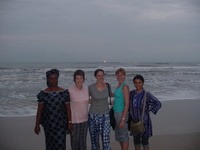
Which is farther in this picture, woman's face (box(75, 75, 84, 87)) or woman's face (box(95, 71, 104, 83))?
woman's face (box(95, 71, 104, 83))

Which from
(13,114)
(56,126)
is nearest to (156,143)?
(56,126)

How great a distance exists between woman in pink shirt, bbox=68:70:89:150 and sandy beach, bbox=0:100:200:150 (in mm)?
1216

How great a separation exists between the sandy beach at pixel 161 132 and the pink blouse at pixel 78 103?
4.65 ft

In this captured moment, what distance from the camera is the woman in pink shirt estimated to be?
3.33m

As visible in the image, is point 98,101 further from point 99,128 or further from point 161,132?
point 161,132

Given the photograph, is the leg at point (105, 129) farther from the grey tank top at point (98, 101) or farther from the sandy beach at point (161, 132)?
the sandy beach at point (161, 132)

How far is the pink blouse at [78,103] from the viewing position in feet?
10.9

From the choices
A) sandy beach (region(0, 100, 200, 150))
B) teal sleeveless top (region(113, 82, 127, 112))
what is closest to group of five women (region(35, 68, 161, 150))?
teal sleeveless top (region(113, 82, 127, 112))

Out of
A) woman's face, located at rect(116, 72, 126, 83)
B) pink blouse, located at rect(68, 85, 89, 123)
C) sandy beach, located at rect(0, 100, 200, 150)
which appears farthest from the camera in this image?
sandy beach, located at rect(0, 100, 200, 150)

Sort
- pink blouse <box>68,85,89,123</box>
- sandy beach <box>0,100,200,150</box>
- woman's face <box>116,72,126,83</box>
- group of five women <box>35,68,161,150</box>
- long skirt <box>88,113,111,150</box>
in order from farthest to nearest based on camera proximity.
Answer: sandy beach <box>0,100,200,150</box> < woman's face <box>116,72,126,83</box> < long skirt <box>88,113,111,150</box> < pink blouse <box>68,85,89,123</box> < group of five women <box>35,68,161,150</box>

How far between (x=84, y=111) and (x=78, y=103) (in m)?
0.17

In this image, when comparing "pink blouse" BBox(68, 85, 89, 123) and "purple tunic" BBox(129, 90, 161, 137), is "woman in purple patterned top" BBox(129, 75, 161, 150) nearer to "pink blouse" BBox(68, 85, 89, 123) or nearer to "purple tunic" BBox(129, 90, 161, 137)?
"purple tunic" BBox(129, 90, 161, 137)

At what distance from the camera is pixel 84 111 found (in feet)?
11.1

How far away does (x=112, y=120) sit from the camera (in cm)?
357
